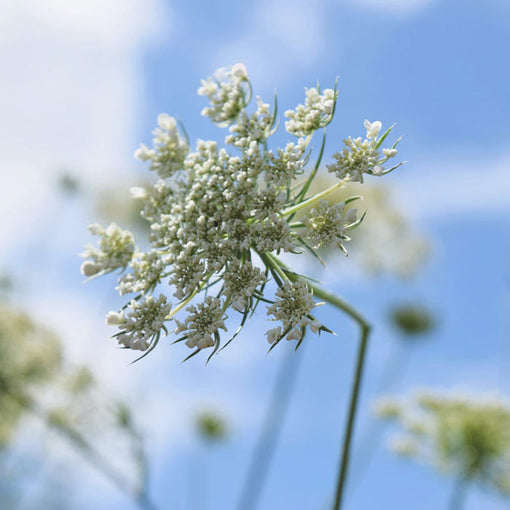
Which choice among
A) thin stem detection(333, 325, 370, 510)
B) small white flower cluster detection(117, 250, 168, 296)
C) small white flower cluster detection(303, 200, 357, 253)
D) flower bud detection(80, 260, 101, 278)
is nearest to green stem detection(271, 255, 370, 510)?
thin stem detection(333, 325, 370, 510)

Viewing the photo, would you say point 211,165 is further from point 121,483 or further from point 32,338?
point 32,338

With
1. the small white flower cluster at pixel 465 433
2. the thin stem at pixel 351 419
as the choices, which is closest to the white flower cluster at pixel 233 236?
the thin stem at pixel 351 419

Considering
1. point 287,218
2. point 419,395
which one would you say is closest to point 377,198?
point 419,395

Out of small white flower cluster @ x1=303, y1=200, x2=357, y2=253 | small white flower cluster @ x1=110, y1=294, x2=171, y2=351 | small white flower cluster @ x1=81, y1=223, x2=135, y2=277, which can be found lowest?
small white flower cluster @ x1=110, y1=294, x2=171, y2=351

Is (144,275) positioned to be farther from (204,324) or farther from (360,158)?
(360,158)

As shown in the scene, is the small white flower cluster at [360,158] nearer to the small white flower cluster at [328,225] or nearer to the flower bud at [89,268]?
the small white flower cluster at [328,225]

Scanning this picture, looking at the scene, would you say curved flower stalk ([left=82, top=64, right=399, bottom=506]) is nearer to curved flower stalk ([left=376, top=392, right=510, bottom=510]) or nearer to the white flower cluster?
the white flower cluster
